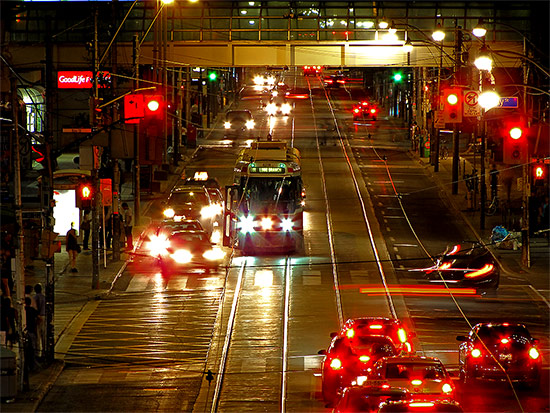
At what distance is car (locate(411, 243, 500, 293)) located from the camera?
33.6m

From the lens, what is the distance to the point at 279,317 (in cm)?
2956

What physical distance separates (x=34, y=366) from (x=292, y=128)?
57.0m

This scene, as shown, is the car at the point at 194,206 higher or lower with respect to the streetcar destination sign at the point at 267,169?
lower

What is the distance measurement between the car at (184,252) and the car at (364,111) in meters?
51.8

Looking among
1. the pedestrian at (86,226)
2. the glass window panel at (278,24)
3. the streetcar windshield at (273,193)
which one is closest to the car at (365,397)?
the streetcar windshield at (273,193)

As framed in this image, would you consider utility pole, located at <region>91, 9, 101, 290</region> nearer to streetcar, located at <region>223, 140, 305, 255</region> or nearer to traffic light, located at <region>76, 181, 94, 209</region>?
traffic light, located at <region>76, 181, 94, 209</region>

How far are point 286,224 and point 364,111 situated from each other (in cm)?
5077

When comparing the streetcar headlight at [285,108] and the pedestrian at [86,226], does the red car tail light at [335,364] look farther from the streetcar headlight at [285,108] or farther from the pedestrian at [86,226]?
the streetcar headlight at [285,108]

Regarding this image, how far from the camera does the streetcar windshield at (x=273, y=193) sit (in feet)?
122

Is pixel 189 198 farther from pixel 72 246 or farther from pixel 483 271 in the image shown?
pixel 483 271

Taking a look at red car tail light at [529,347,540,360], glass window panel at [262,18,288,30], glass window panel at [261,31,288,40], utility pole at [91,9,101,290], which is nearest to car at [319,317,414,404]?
red car tail light at [529,347,540,360]

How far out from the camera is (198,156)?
219ft

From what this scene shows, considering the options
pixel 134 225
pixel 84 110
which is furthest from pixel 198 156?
pixel 134 225

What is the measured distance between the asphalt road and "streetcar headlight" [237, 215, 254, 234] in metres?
1.08
